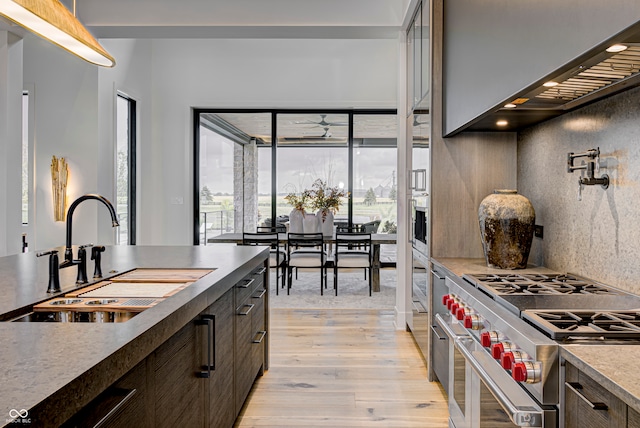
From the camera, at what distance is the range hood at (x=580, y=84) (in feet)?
4.29

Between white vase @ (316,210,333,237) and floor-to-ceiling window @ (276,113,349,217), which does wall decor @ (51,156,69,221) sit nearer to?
white vase @ (316,210,333,237)

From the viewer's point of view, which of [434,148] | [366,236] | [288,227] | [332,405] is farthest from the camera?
[288,227]

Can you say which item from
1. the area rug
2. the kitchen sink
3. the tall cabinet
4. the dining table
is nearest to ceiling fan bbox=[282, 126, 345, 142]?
the dining table

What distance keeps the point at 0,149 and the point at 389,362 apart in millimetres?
3807

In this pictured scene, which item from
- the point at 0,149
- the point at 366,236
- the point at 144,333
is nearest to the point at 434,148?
the point at 144,333

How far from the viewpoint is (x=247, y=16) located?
4.13 meters

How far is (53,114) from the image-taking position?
5.05m

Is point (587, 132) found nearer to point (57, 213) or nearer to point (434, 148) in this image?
point (434, 148)

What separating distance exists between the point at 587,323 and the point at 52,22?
2212 millimetres

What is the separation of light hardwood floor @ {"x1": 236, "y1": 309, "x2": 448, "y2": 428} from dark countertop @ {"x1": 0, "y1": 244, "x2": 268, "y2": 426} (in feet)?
3.27

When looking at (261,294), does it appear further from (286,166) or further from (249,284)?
(286,166)

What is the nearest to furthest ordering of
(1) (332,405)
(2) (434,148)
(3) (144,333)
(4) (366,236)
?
(3) (144,333), (1) (332,405), (2) (434,148), (4) (366,236)

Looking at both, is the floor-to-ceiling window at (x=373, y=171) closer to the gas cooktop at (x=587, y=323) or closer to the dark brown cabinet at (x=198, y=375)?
the dark brown cabinet at (x=198, y=375)

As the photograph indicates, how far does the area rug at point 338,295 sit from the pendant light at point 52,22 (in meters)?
3.48
